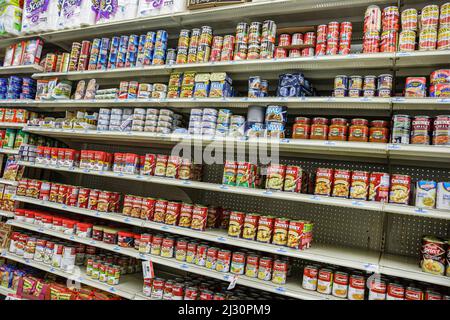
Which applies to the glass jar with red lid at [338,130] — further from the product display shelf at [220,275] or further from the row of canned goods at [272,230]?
the product display shelf at [220,275]

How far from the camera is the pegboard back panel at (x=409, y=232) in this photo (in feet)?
8.43

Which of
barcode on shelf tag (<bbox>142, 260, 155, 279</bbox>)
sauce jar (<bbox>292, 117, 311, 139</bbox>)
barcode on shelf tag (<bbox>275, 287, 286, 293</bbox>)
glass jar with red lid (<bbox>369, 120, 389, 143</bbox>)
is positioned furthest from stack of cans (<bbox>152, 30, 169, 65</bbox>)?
barcode on shelf tag (<bbox>275, 287, 286, 293</bbox>)

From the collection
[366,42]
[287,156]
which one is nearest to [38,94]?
[287,156]

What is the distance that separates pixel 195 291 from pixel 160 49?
2.20 metres

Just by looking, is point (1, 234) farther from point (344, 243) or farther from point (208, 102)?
point (344, 243)

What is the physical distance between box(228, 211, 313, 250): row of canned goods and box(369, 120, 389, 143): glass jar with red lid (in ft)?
2.52

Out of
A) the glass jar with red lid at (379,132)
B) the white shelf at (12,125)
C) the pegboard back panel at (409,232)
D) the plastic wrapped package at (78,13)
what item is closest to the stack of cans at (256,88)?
the glass jar with red lid at (379,132)

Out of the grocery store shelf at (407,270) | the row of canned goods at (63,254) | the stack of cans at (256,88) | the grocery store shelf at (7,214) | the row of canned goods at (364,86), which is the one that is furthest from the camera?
the grocery store shelf at (7,214)

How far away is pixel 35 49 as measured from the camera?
3.94 m

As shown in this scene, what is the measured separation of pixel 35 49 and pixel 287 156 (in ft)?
10.6

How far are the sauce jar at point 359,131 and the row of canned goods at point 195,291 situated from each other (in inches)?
53.3

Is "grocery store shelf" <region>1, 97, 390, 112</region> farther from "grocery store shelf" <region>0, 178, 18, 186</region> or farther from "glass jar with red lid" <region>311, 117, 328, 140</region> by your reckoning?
"grocery store shelf" <region>0, 178, 18, 186</region>

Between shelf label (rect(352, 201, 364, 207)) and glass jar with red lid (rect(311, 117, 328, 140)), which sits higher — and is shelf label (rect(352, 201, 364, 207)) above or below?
below

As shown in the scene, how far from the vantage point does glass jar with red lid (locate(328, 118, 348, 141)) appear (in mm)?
2324
